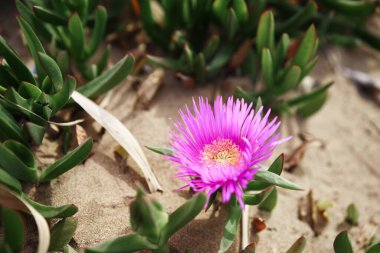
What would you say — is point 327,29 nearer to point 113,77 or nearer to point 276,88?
point 276,88

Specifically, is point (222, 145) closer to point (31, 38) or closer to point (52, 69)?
point (52, 69)

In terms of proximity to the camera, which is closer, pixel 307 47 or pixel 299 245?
pixel 299 245

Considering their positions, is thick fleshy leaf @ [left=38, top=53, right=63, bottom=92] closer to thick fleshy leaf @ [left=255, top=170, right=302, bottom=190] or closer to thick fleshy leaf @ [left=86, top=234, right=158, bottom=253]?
thick fleshy leaf @ [left=86, top=234, right=158, bottom=253]

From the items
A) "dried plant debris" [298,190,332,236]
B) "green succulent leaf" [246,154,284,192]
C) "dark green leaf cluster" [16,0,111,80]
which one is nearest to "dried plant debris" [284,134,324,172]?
"dried plant debris" [298,190,332,236]

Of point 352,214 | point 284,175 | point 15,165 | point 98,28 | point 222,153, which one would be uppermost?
point 98,28

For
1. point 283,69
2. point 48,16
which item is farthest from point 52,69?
point 283,69

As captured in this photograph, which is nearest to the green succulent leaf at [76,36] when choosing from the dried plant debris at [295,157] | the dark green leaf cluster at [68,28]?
the dark green leaf cluster at [68,28]

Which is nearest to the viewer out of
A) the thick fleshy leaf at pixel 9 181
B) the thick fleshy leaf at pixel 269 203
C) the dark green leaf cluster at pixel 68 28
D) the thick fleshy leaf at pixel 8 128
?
the thick fleshy leaf at pixel 9 181

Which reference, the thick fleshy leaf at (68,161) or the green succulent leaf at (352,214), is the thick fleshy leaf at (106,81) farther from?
the green succulent leaf at (352,214)
